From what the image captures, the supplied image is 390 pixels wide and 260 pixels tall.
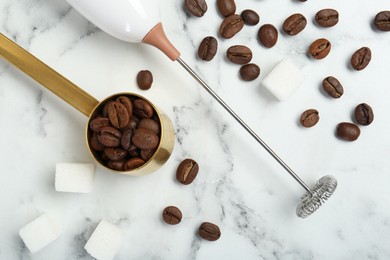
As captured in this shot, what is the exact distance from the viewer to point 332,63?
1.26 meters

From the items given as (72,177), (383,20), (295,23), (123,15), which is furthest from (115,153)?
(383,20)

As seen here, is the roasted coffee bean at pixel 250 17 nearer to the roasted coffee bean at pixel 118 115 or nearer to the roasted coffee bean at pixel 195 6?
the roasted coffee bean at pixel 195 6

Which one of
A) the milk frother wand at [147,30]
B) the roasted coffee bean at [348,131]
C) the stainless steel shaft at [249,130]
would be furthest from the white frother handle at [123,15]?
the roasted coffee bean at [348,131]

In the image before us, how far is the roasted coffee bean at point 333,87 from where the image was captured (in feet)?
4.02

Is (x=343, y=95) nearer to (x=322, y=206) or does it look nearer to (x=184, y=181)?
(x=322, y=206)

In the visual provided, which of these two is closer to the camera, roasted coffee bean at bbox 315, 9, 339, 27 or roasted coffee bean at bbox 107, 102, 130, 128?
roasted coffee bean at bbox 107, 102, 130, 128

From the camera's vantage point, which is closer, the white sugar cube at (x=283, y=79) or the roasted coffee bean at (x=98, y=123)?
the roasted coffee bean at (x=98, y=123)

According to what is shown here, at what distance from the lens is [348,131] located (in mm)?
1222

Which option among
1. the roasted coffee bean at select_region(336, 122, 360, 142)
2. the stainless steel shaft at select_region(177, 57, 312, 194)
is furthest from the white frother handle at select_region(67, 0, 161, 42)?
the roasted coffee bean at select_region(336, 122, 360, 142)

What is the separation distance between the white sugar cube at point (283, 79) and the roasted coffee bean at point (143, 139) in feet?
0.96

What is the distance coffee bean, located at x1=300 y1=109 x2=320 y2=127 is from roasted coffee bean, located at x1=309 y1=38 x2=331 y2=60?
0.41ft

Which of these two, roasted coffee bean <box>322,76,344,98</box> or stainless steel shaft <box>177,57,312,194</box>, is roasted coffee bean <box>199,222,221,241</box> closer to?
stainless steel shaft <box>177,57,312,194</box>

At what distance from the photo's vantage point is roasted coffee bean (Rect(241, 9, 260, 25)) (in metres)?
1.23

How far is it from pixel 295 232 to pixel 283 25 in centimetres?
47
